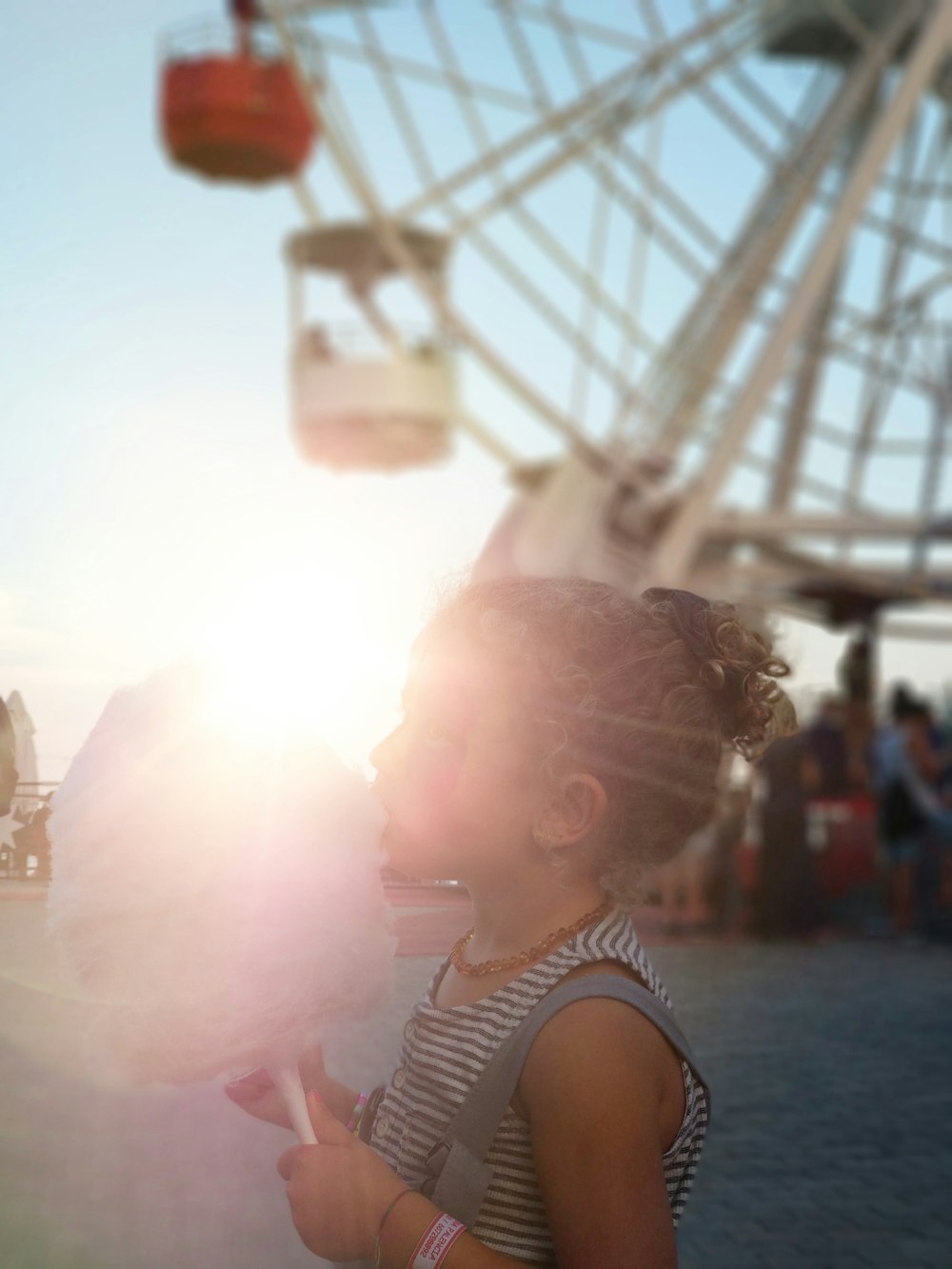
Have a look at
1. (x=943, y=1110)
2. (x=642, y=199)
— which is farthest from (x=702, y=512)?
(x=943, y=1110)

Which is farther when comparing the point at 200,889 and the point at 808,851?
the point at 808,851

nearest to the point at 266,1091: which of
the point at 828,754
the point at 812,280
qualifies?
the point at 828,754

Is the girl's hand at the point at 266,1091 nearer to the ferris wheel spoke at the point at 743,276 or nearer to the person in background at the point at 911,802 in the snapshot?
the person in background at the point at 911,802

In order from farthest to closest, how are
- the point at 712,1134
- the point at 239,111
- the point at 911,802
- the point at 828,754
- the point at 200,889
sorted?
the point at 239,111, the point at 828,754, the point at 911,802, the point at 712,1134, the point at 200,889

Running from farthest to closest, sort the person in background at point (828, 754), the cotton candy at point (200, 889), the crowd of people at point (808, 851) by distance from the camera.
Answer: the person in background at point (828, 754), the crowd of people at point (808, 851), the cotton candy at point (200, 889)

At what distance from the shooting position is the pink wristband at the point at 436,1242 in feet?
3.52

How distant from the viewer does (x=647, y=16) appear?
14.2 m

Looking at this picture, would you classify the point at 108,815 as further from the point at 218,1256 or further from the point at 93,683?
the point at 218,1256

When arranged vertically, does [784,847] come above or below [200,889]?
below

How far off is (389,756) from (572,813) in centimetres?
15

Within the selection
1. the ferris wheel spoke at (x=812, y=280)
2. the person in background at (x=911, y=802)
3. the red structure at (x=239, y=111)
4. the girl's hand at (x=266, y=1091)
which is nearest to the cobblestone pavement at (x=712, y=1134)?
the girl's hand at (x=266, y=1091)

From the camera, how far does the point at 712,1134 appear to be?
9.07 feet

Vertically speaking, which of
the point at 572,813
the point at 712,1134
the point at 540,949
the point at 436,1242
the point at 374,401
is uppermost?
the point at 374,401

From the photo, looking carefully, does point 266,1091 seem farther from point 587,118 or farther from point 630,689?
point 587,118
